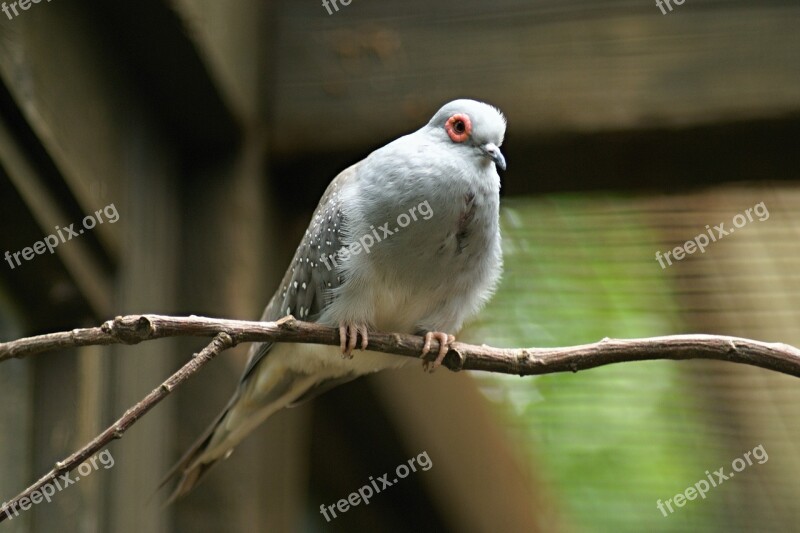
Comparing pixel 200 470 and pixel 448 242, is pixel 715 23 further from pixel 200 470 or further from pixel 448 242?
pixel 200 470

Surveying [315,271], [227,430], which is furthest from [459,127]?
[227,430]

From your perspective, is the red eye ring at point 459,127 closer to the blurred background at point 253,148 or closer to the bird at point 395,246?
the bird at point 395,246

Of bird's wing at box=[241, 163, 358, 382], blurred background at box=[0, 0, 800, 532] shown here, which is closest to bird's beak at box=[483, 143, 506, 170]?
blurred background at box=[0, 0, 800, 532]

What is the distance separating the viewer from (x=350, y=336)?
8.92 feet

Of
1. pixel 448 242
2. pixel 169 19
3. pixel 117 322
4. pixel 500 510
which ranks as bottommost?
pixel 500 510

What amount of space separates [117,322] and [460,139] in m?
1.34

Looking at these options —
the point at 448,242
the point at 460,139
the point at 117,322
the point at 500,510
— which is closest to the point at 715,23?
the point at 460,139

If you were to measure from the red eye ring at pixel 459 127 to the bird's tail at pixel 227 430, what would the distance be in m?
0.95

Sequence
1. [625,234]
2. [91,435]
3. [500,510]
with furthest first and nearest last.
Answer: [500,510], [625,234], [91,435]

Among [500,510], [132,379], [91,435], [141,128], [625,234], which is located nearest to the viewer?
[91,435]

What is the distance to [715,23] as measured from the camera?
3.00 m

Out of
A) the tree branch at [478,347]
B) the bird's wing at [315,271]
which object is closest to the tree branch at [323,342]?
the tree branch at [478,347]

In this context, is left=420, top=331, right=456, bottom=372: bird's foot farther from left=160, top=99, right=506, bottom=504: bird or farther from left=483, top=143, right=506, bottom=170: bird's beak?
left=483, top=143, right=506, bottom=170: bird's beak

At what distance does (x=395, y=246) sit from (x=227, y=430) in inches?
28.9
